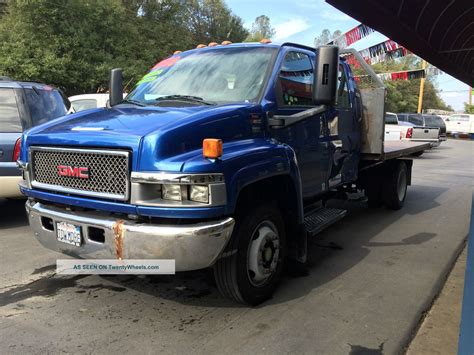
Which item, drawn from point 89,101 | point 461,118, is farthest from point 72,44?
point 461,118

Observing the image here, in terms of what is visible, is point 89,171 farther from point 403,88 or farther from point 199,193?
point 403,88

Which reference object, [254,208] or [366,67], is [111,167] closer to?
[254,208]

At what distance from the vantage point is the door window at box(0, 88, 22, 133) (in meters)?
5.96

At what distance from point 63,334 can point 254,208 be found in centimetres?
177

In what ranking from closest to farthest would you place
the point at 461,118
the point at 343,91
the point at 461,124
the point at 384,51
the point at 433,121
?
the point at 343,91 < the point at 384,51 < the point at 433,121 < the point at 461,118 < the point at 461,124

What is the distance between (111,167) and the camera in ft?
10.6

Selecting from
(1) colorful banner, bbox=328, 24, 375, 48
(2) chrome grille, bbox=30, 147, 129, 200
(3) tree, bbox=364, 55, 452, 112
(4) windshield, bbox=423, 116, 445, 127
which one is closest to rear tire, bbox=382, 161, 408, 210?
(2) chrome grille, bbox=30, 147, 129, 200

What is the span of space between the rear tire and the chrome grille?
17.9 feet

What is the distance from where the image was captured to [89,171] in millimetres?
3348

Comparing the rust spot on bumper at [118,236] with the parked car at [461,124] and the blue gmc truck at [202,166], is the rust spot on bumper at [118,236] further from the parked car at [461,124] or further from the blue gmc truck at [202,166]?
the parked car at [461,124]

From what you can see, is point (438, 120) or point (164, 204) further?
point (438, 120)

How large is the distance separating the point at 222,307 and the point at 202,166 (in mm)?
1443

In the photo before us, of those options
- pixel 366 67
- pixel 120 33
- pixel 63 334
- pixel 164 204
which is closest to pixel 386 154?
pixel 366 67

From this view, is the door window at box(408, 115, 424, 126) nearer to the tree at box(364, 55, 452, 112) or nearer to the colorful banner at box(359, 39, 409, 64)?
the colorful banner at box(359, 39, 409, 64)
